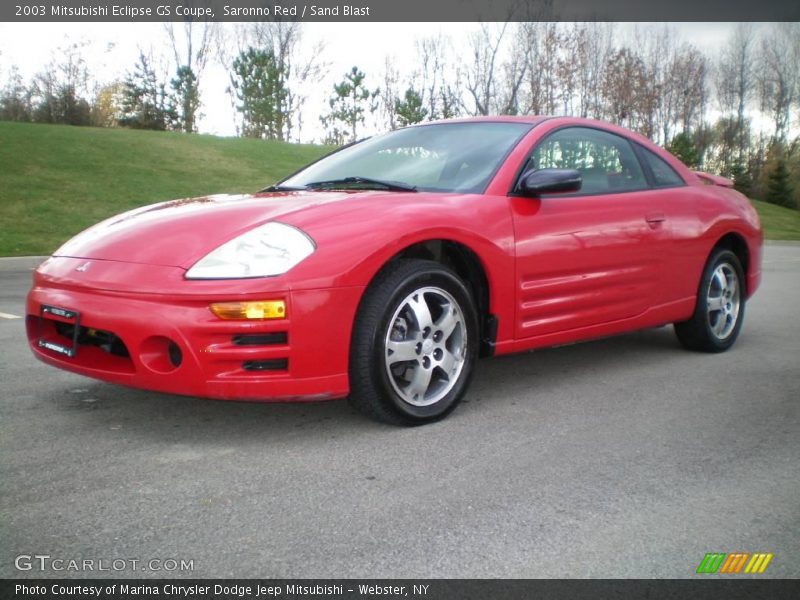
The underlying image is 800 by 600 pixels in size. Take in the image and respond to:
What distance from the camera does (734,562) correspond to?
2160mm

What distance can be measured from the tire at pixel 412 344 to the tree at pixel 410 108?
41999 mm

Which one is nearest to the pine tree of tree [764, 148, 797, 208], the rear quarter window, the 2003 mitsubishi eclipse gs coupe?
tree [764, 148, 797, 208]

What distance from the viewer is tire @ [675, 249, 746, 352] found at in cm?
487

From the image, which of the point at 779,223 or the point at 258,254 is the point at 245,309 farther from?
the point at 779,223

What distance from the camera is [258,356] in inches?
115

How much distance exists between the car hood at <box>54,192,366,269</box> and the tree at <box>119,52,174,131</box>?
122ft

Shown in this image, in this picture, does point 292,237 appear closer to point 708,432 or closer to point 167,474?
point 167,474

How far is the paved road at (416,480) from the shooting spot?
2.16m

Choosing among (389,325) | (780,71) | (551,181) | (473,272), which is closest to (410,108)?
(780,71)

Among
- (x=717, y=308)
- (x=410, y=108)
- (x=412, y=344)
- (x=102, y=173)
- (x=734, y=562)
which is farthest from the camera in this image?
(x=410, y=108)

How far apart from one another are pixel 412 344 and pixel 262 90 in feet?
142

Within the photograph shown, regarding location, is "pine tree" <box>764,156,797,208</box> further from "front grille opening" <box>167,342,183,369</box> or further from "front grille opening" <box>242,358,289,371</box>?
"front grille opening" <box>167,342,183,369</box>

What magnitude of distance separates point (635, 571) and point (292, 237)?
171 cm

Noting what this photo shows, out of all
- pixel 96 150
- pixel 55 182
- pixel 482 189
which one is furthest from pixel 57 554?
pixel 96 150
